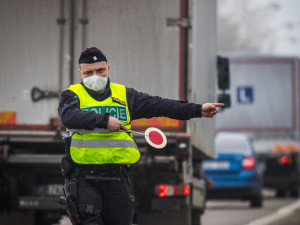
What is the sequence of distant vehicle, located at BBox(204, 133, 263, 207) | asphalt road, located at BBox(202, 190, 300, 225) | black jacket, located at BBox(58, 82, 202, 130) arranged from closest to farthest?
Result: black jacket, located at BBox(58, 82, 202, 130) < asphalt road, located at BBox(202, 190, 300, 225) < distant vehicle, located at BBox(204, 133, 263, 207)

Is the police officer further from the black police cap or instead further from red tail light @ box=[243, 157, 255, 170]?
red tail light @ box=[243, 157, 255, 170]

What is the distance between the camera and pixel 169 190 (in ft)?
32.7

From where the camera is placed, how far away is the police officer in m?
5.84

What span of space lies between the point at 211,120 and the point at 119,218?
728 cm

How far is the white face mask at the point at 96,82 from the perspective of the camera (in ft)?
19.4

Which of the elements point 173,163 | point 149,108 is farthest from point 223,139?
point 149,108

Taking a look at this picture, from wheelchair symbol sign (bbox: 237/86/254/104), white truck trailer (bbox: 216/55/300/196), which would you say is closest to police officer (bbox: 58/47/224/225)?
wheelchair symbol sign (bbox: 237/86/254/104)

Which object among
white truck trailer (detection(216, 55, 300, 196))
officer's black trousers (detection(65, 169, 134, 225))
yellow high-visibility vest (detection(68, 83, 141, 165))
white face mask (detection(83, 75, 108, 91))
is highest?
white truck trailer (detection(216, 55, 300, 196))

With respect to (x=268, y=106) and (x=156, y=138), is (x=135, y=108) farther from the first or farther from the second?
(x=268, y=106)

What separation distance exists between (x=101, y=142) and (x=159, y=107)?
56cm

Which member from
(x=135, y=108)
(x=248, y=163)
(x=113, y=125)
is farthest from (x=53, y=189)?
(x=248, y=163)

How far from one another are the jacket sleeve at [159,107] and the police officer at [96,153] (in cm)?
12

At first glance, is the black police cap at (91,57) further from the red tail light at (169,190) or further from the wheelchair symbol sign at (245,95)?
the wheelchair symbol sign at (245,95)

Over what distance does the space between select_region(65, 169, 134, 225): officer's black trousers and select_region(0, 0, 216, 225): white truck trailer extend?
4.09 metres
